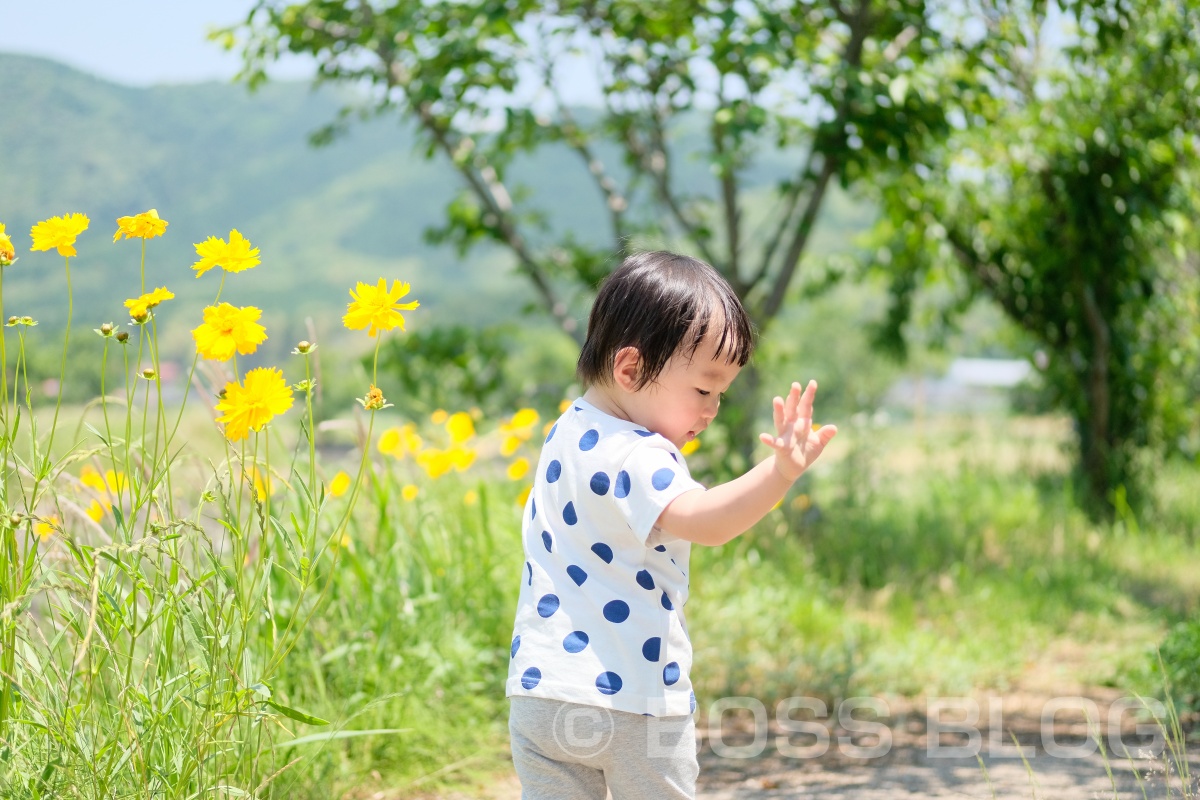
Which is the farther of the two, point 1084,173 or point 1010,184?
point 1010,184

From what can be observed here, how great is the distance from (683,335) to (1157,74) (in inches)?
191

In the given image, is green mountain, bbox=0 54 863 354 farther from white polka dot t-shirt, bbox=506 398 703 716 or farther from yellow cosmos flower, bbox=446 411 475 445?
white polka dot t-shirt, bbox=506 398 703 716

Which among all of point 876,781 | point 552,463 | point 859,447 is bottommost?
point 859,447

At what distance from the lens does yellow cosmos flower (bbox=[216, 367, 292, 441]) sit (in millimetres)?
1432

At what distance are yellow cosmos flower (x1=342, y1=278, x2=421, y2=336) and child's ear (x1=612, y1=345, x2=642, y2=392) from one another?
30 cm

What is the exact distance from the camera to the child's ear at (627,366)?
159 cm

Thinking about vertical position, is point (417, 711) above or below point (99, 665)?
below

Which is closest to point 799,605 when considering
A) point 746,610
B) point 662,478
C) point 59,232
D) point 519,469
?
point 746,610

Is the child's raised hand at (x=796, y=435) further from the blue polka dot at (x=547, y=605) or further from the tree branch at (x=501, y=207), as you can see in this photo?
the tree branch at (x=501, y=207)

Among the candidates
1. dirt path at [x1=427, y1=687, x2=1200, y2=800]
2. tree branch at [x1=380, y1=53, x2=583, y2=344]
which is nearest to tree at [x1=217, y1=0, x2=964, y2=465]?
tree branch at [x1=380, y1=53, x2=583, y2=344]

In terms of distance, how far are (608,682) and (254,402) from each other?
0.61 metres

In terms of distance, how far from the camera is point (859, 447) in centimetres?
577

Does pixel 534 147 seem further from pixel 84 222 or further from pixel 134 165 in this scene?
pixel 134 165

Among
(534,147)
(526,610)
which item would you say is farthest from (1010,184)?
(526,610)
